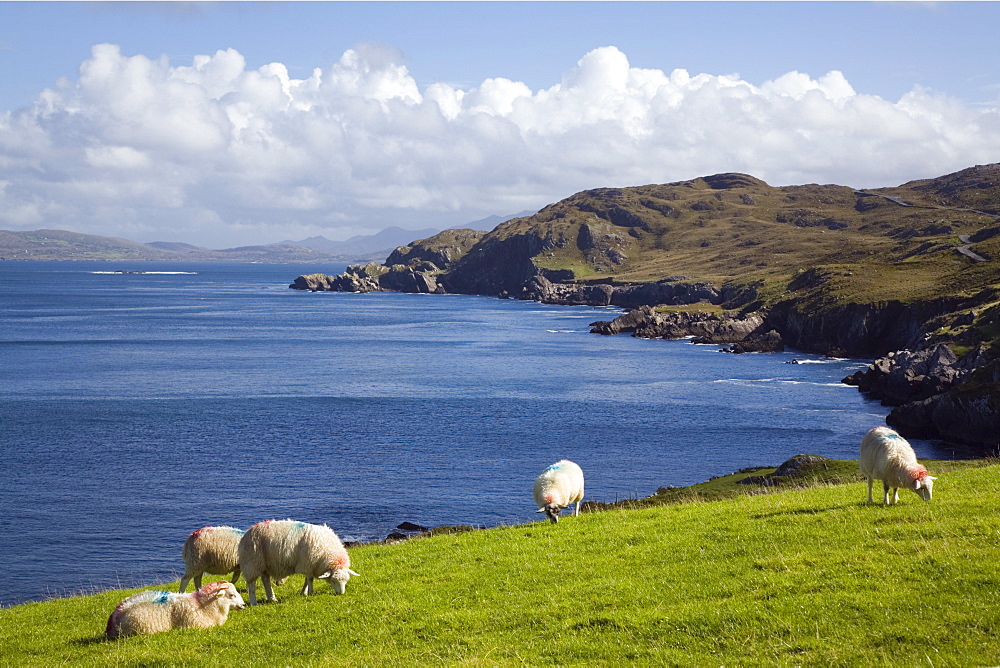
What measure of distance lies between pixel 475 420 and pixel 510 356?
54568 millimetres

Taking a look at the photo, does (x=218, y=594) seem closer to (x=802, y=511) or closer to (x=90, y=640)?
(x=90, y=640)

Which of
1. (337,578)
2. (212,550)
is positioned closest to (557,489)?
(337,578)

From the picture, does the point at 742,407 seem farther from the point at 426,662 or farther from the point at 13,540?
the point at 426,662

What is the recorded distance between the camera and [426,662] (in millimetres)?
14742

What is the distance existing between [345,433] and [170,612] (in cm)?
5926

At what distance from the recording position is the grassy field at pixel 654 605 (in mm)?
13961

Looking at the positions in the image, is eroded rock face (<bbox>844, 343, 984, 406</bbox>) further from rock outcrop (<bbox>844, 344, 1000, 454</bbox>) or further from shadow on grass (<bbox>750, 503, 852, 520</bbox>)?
shadow on grass (<bbox>750, 503, 852, 520</bbox>)

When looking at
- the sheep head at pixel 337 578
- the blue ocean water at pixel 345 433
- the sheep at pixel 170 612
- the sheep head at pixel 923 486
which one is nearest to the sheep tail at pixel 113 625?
the sheep at pixel 170 612

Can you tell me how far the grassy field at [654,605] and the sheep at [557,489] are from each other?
13.9 feet

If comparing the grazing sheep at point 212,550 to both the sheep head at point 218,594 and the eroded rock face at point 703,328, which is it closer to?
the sheep head at point 218,594

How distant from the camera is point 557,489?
97.9 feet

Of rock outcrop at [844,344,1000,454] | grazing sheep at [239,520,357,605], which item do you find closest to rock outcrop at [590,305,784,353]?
rock outcrop at [844,344,1000,454]

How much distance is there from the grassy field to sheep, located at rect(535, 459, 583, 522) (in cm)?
422

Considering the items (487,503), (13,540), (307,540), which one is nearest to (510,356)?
(487,503)
